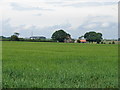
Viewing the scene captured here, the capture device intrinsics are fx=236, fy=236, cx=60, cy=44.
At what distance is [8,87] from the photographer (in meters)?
5.09

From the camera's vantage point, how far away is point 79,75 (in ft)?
21.7

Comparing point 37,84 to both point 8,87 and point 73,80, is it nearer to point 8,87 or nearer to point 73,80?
point 8,87

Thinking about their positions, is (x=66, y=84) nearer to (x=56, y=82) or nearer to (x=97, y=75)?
(x=56, y=82)

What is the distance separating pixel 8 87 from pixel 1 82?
399mm

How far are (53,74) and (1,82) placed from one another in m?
1.73

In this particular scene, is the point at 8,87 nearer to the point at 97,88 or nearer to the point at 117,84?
the point at 97,88

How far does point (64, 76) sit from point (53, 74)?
1.59ft

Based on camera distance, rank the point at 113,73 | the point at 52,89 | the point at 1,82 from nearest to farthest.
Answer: the point at 52,89 < the point at 1,82 < the point at 113,73

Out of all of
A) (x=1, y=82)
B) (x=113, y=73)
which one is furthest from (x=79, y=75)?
(x=1, y=82)

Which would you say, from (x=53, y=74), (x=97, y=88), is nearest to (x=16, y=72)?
(x=53, y=74)

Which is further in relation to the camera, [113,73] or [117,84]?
[113,73]

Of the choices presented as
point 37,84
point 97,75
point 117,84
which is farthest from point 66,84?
point 97,75

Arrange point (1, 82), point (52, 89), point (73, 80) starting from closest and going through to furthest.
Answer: point (52, 89) → point (1, 82) → point (73, 80)

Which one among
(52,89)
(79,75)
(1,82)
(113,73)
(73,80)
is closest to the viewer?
(52,89)
